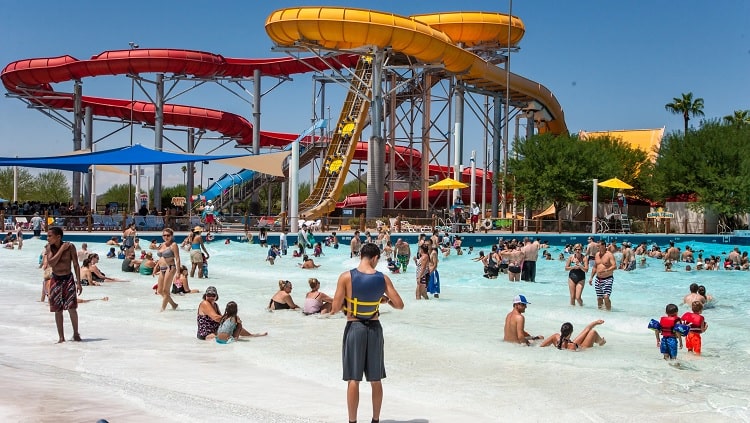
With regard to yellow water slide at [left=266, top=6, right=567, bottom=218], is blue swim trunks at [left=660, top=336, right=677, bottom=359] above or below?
below

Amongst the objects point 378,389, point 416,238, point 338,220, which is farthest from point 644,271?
point 378,389

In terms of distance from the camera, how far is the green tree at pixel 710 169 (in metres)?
34.5

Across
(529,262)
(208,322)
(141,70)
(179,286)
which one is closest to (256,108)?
(141,70)

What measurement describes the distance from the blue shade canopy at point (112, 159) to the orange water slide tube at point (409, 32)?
205 inches

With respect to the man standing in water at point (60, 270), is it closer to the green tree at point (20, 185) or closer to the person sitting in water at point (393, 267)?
the person sitting in water at point (393, 267)

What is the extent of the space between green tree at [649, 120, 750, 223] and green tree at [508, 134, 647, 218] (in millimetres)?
2539

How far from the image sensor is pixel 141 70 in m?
34.2

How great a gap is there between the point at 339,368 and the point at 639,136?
1736 inches

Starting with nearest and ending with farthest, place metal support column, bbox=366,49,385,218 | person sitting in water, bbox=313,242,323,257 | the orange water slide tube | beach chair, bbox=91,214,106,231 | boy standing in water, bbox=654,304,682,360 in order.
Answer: boy standing in water, bbox=654,304,682,360, person sitting in water, bbox=313,242,323,257, beach chair, bbox=91,214,106,231, the orange water slide tube, metal support column, bbox=366,49,385,218

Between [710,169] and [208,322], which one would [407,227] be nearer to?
[710,169]

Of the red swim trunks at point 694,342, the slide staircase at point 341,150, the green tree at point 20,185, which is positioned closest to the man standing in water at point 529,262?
the red swim trunks at point 694,342

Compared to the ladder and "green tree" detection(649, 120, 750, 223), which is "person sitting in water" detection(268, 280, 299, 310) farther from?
"green tree" detection(649, 120, 750, 223)

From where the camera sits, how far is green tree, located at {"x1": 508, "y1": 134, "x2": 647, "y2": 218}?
3672 centimetres

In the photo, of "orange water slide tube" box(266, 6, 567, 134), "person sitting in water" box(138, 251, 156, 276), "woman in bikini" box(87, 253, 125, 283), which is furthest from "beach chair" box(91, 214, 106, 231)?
"woman in bikini" box(87, 253, 125, 283)
